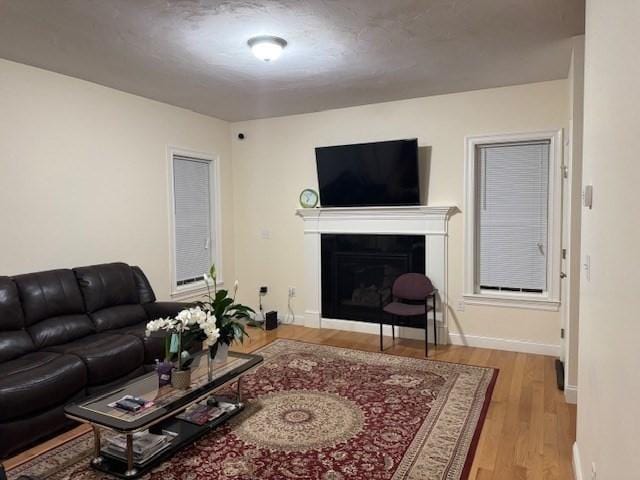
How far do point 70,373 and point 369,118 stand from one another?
12.8ft

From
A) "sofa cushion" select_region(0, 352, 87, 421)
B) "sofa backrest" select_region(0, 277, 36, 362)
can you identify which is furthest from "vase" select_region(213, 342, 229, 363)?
"sofa backrest" select_region(0, 277, 36, 362)

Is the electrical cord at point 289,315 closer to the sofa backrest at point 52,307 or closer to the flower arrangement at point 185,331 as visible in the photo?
the sofa backrest at point 52,307

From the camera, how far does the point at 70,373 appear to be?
2.91 meters

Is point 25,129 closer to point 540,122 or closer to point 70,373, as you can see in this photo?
point 70,373

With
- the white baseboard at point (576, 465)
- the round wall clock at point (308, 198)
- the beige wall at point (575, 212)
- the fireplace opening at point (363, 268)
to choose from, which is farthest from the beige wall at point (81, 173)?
the white baseboard at point (576, 465)

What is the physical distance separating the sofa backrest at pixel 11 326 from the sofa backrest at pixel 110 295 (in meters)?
0.55

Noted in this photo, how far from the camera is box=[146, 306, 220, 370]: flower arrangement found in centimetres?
273

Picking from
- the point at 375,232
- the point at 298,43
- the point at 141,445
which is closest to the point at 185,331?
the point at 141,445

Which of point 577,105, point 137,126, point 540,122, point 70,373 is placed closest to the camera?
point 70,373

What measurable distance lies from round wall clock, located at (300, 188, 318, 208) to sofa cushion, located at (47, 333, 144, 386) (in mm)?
2717

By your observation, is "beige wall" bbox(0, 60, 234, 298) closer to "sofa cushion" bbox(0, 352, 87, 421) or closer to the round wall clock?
"sofa cushion" bbox(0, 352, 87, 421)

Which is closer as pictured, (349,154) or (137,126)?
(137,126)

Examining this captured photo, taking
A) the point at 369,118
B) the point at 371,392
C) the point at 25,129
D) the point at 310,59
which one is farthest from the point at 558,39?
the point at 25,129

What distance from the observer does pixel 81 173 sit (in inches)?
160
